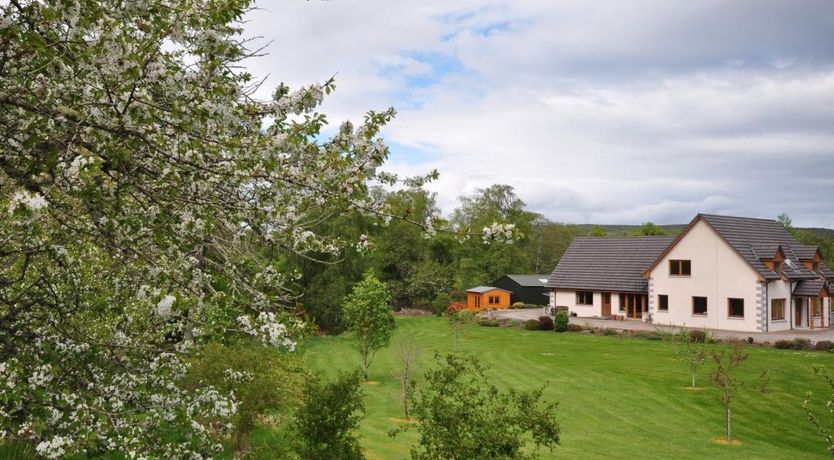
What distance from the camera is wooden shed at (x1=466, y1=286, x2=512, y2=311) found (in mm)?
54719

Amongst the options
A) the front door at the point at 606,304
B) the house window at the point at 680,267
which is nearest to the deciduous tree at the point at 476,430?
the house window at the point at 680,267

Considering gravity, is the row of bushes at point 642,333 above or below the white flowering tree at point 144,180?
below

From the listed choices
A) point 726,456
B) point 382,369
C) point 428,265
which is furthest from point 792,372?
point 428,265

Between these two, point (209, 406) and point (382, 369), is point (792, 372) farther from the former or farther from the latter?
point (209, 406)

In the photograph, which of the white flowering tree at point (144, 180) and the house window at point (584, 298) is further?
the house window at point (584, 298)

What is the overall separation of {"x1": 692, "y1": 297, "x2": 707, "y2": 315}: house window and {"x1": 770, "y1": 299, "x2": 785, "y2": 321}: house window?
373cm

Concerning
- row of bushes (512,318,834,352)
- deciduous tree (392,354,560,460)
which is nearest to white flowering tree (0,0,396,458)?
deciduous tree (392,354,560,460)

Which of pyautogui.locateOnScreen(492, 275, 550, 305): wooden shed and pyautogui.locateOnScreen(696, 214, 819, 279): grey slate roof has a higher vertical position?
pyautogui.locateOnScreen(696, 214, 819, 279): grey slate roof

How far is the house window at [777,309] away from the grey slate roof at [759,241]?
1606 mm

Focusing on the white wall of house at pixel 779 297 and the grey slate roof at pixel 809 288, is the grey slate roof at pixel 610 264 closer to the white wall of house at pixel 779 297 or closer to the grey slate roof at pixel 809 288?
the white wall of house at pixel 779 297

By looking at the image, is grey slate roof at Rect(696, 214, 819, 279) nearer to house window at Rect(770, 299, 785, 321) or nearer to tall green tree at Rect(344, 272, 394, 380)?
house window at Rect(770, 299, 785, 321)

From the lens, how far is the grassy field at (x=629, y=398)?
1686cm

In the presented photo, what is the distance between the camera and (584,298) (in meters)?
47.0

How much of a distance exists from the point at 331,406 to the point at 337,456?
2.56 ft
